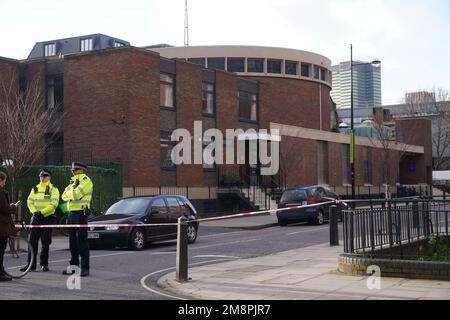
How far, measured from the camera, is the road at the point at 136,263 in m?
9.20

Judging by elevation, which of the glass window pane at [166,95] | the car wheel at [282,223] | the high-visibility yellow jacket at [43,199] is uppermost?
the glass window pane at [166,95]

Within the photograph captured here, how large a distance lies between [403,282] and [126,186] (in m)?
19.9

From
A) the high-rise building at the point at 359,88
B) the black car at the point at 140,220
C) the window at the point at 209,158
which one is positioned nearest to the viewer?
the black car at the point at 140,220

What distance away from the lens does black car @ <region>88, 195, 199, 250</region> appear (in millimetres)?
15711

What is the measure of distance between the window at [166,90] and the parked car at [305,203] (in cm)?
895

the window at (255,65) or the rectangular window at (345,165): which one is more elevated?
the window at (255,65)

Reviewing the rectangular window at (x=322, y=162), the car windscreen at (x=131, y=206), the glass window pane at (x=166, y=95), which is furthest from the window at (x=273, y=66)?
the car windscreen at (x=131, y=206)

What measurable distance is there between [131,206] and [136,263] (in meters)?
3.88

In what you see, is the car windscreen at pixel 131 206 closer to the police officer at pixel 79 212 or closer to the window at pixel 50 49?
the police officer at pixel 79 212

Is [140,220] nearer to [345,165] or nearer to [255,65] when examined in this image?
[345,165]

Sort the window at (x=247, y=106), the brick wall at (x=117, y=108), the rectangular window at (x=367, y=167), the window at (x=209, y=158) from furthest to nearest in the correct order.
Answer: the rectangular window at (x=367, y=167) < the window at (x=247, y=106) < the window at (x=209, y=158) < the brick wall at (x=117, y=108)

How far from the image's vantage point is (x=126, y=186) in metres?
28.0

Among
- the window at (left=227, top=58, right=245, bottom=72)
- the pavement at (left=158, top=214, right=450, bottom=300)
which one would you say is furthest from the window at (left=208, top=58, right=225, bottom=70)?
the pavement at (left=158, top=214, right=450, bottom=300)
